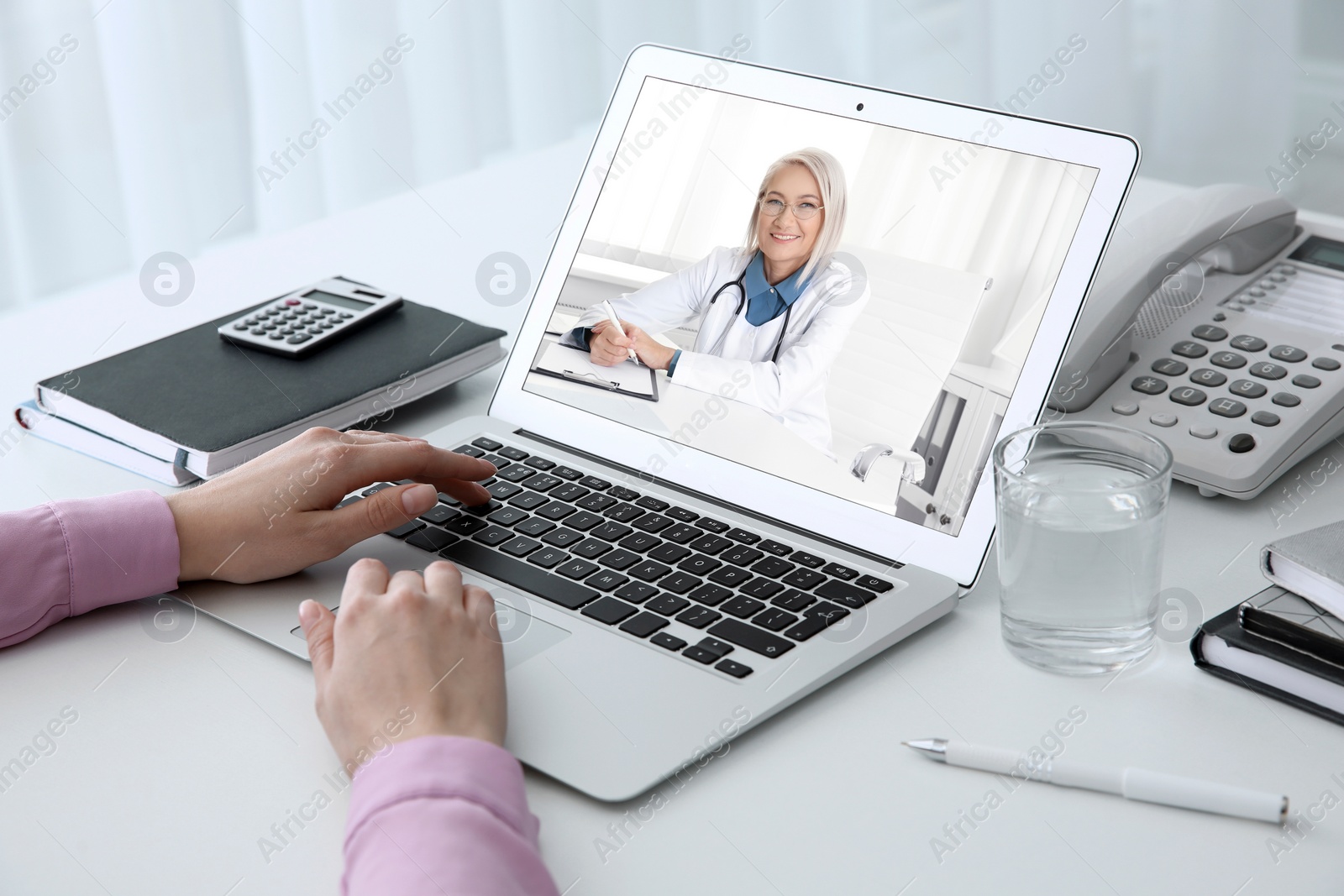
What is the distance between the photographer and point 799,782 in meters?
0.60

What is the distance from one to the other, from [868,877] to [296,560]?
0.43 metres

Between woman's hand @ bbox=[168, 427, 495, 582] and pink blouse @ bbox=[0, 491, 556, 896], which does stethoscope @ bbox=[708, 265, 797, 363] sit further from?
pink blouse @ bbox=[0, 491, 556, 896]

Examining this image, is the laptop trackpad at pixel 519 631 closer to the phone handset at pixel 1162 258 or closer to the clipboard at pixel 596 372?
the clipboard at pixel 596 372

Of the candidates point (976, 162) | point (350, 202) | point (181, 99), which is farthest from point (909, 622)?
point (350, 202)

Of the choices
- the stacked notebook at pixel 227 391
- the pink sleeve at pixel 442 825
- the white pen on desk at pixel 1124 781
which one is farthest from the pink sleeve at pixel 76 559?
the white pen on desk at pixel 1124 781

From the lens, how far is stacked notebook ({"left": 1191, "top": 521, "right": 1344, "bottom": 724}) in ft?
2.03

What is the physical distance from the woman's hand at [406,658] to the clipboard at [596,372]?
244 millimetres

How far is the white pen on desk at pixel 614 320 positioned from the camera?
2.99 feet

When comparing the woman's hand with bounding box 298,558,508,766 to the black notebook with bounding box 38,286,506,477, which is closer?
the woman's hand with bounding box 298,558,508,766

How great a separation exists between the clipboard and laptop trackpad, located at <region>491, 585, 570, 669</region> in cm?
22

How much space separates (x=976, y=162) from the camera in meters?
0.79

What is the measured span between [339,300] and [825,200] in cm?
51

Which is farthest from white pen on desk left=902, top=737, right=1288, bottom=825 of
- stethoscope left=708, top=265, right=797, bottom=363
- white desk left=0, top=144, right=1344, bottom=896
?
stethoscope left=708, top=265, right=797, bottom=363

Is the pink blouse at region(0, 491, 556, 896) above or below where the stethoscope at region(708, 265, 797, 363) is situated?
below
